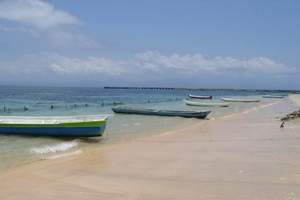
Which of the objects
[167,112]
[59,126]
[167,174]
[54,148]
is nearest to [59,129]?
[59,126]

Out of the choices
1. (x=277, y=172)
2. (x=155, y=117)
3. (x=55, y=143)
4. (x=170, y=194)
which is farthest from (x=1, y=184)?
(x=155, y=117)

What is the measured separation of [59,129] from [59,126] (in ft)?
0.50

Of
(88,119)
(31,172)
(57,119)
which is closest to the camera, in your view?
(31,172)

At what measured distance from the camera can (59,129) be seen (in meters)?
18.7

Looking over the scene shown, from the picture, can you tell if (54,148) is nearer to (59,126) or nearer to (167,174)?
(59,126)

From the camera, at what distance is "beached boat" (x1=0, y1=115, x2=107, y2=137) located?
1833 centimetres

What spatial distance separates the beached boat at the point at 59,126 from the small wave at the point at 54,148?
2.73ft

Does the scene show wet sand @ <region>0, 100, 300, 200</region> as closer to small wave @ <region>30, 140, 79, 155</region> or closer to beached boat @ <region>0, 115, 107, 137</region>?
small wave @ <region>30, 140, 79, 155</region>

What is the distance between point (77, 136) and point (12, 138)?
2.91 m

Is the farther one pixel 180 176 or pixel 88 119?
pixel 88 119

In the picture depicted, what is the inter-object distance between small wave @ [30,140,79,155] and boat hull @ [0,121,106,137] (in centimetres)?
79

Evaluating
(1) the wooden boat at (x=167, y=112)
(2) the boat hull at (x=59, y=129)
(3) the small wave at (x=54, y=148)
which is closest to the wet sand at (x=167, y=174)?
(3) the small wave at (x=54, y=148)

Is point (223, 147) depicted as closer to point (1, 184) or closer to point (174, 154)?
point (174, 154)

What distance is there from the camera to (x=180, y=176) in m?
10.1
